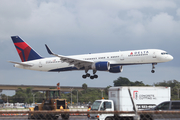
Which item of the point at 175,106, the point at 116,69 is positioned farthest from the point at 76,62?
the point at 175,106

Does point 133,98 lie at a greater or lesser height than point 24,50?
lesser

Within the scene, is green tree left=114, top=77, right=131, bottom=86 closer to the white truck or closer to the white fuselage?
the white fuselage

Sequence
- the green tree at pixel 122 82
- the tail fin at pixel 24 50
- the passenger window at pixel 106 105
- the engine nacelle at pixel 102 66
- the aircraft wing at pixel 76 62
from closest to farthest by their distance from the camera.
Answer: the passenger window at pixel 106 105 < the engine nacelle at pixel 102 66 < the aircraft wing at pixel 76 62 < the tail fin at pixel 24 50 < the green tree at pixel 122 82

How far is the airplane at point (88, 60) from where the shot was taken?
40562 millimetres

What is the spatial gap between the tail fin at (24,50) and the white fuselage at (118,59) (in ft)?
9.67

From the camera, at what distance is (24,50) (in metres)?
53.8

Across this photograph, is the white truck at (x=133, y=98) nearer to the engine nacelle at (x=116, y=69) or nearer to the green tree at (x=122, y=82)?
the engine nacelle at (x=116, y=69)

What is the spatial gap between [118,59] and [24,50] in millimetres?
20690

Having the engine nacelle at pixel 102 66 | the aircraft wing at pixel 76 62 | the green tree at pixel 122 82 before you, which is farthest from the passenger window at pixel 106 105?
the green tree at pixel 122 82

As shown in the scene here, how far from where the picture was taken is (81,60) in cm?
4403

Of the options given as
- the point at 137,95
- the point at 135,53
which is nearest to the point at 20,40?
the point at 135,53

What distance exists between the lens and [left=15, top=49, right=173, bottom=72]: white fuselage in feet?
132

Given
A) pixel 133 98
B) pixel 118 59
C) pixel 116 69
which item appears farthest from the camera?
pixel 116 69

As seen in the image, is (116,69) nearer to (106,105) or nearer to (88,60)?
(88,60)
